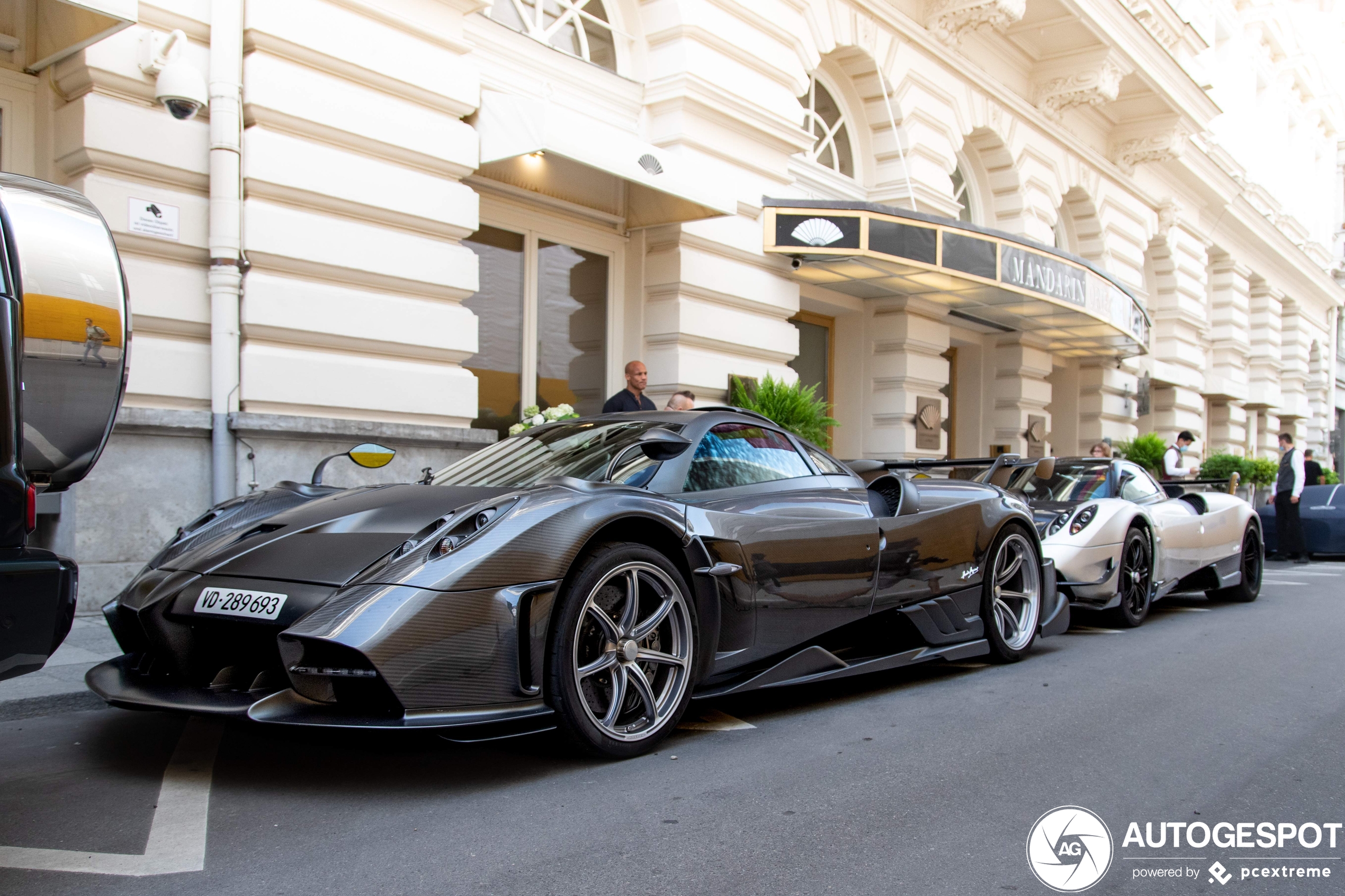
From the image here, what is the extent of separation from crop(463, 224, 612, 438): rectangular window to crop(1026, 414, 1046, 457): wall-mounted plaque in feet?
30.2

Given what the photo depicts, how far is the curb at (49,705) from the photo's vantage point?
4.15 meters

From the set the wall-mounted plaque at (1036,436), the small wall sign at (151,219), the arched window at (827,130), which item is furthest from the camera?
the wall-mounted plaque at (1036,436)

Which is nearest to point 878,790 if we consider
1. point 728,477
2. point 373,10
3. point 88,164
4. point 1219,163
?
point 728,477

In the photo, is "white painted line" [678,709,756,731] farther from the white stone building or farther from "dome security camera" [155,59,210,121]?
"dome security camera" [155,59,210,121]

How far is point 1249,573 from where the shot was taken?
30.0 ft

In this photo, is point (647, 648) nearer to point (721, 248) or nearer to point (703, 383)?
point (703, 383)

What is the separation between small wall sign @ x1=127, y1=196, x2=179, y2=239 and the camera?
664 cm

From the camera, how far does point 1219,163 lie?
23906mm

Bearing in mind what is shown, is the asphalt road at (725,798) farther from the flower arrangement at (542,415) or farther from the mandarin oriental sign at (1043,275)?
the mandarin oriental sign at (1043,275)

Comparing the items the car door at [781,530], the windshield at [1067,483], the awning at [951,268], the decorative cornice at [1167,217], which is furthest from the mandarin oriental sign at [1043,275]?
the decorative cornice at [1167,217]

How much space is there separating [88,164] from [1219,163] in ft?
78.8

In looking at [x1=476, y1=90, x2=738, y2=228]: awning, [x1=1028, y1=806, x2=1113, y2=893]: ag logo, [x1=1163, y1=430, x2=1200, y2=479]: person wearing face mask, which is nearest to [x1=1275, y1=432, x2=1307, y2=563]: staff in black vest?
[x1=1163, y1=430, x2=1200, y2=479]: person wearing face mask

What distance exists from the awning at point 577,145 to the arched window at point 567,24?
1.39 metres

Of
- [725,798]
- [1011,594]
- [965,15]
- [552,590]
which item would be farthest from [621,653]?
[965,15]
